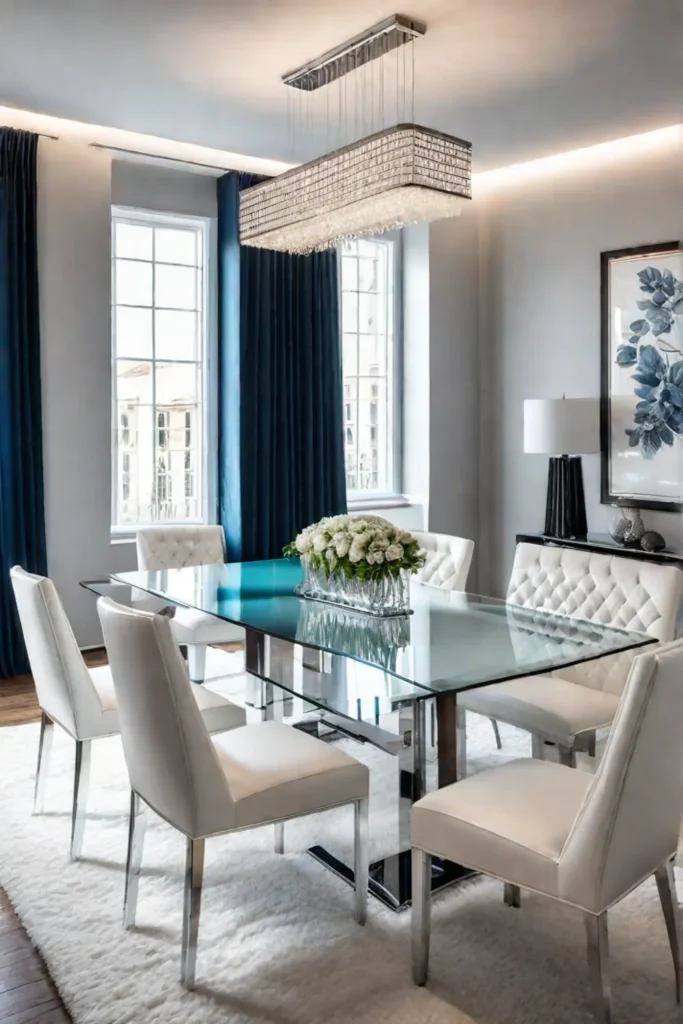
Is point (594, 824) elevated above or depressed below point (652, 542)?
below

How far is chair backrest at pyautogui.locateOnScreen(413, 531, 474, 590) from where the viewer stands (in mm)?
4090

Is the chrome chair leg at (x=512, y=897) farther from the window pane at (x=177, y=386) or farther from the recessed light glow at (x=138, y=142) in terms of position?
the recessed light glow at (x=138, y=142)

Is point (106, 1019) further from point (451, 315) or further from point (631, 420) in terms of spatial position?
point (451, 315)

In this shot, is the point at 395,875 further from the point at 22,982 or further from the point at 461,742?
the point at 22,982

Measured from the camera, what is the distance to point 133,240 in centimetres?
596

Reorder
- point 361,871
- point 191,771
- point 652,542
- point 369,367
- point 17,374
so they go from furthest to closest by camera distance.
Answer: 1. point 369,367
2. point 652,542
3. point 17,374
4. point 361,871
5. point 191,771

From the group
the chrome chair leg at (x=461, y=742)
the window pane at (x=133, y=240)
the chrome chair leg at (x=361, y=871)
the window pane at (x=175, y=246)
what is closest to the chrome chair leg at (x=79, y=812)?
the chrome chair leg at (x=361, y=871)

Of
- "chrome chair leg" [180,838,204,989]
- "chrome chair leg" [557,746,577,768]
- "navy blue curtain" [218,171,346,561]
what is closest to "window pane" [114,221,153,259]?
"navy blue curtain" [218,171,346,561]

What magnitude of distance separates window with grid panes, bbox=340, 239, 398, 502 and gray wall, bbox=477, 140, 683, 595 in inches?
27.7

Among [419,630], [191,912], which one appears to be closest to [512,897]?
[419,630]

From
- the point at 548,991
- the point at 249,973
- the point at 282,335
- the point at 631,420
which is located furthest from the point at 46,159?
the point at 548,991

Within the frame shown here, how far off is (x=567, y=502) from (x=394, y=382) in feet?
6.09

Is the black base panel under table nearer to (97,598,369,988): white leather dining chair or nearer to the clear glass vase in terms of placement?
(97,598,369,988): white leather dining chair

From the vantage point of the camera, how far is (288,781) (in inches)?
96.9
